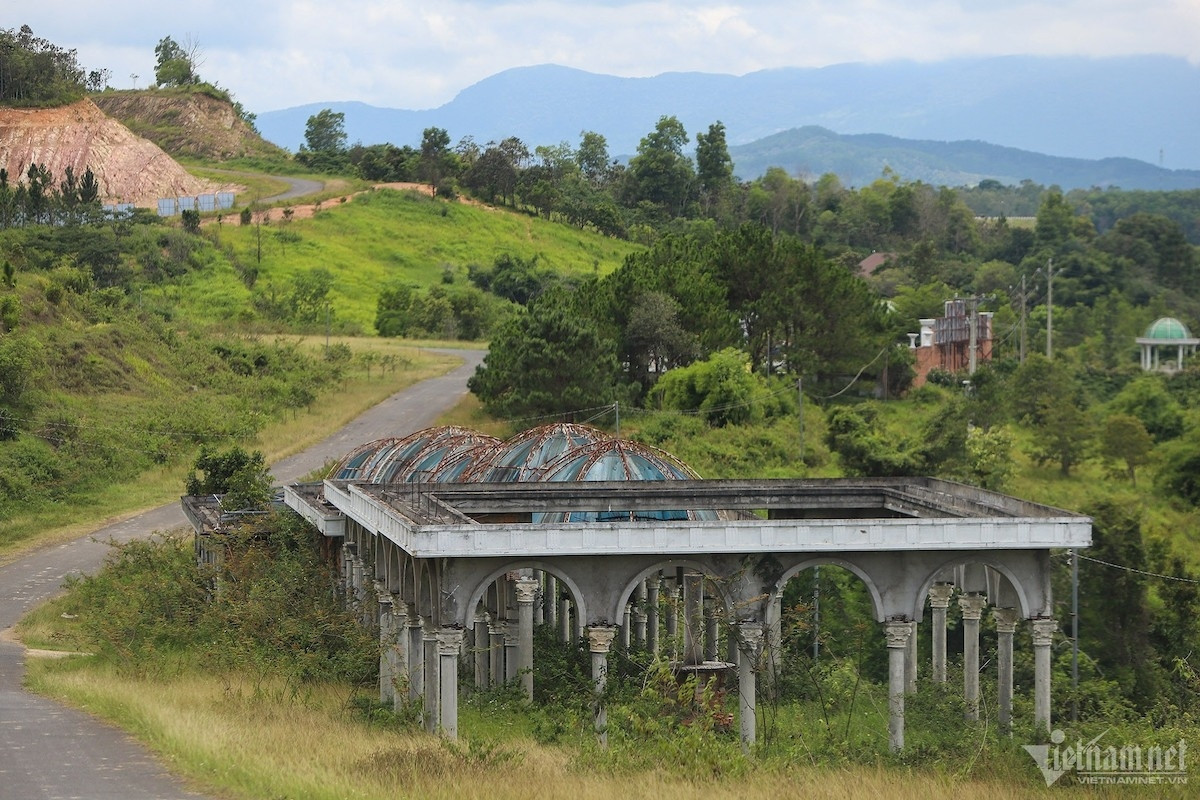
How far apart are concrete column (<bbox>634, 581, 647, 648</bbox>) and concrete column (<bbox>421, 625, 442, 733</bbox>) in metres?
9.10

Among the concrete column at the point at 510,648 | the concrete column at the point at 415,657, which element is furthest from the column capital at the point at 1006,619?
the concrete column at the point at 415,657

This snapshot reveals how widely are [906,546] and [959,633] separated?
712 inches

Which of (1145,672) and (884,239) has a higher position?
(884,239)

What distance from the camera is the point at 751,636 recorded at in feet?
76.2

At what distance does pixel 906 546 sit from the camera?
2273 centimetres

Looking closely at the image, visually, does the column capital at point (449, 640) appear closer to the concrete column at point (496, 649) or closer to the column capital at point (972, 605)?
the concrete column at point (496, 649)

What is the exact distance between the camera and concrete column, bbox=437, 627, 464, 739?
21906 millimetres

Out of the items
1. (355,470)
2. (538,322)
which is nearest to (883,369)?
(538,322)

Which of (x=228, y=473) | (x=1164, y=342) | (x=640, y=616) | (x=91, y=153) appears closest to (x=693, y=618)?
(x=640, y=616)

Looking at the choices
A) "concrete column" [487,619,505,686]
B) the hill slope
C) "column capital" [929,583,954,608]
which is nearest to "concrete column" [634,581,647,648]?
"concrete column" [487,619,505,686]

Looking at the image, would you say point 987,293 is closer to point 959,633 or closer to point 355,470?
point 959,633

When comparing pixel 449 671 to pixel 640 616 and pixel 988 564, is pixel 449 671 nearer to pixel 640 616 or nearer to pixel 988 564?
pixel 988 564

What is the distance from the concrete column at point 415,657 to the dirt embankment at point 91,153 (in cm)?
7614

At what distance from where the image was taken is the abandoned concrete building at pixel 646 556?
72.7 feet
